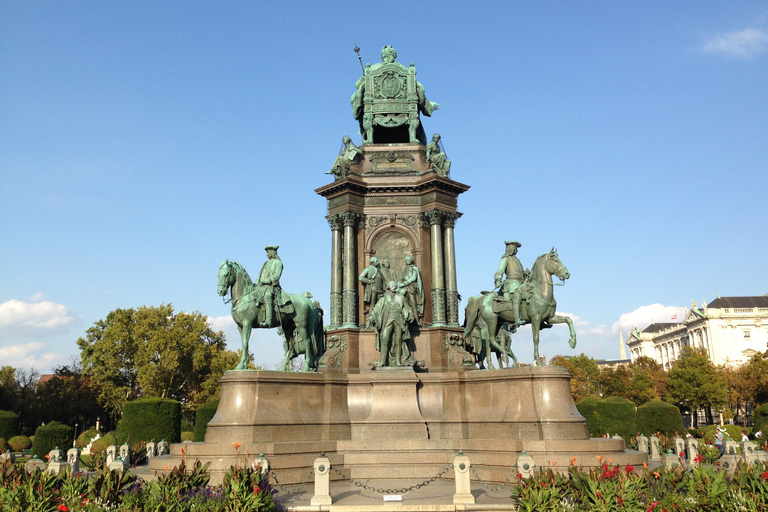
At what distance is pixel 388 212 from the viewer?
24344mm

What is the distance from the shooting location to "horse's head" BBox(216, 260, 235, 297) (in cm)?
2091

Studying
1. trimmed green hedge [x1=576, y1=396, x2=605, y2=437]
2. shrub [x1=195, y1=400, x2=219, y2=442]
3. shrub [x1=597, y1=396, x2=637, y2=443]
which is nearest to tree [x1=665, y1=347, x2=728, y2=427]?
trimmed green hedge [x1=576, y1=396, x2=605, y2=437]

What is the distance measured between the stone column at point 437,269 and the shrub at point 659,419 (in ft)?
77.2

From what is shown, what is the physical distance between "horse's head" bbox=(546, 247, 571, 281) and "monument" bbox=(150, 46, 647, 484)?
0.03 metres

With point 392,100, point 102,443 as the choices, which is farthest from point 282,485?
point 102,443

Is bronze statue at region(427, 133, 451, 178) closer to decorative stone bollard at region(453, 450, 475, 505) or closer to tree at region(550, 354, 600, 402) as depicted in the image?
decorative stone bollard at region(453, 450, 475, 505)

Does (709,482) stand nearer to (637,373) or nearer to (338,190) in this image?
(338,190)

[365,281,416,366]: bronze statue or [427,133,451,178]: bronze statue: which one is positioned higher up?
[427,133,451,178]: bronze statue

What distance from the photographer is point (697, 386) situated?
233ft

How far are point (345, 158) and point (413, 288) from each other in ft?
19.7

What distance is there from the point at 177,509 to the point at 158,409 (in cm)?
2730

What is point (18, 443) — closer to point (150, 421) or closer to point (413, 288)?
point (150, 421)

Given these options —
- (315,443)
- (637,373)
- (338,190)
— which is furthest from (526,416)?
(637,373)

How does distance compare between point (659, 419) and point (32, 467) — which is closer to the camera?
point (32, 467)
